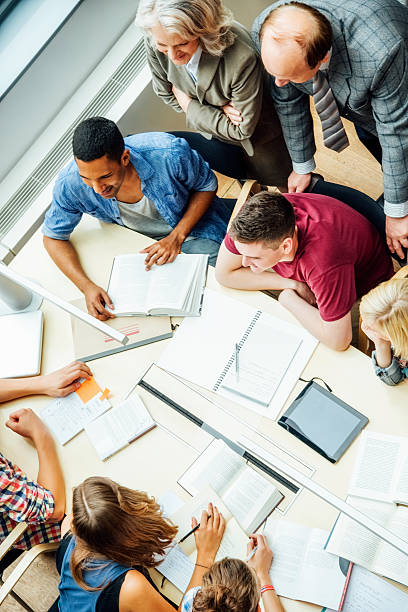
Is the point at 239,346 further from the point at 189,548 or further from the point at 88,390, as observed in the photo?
the point at 189,548

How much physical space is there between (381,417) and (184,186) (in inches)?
47.8

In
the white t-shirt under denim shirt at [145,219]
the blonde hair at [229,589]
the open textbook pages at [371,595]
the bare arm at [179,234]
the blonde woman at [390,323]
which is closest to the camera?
the blonde hair at [229,589]

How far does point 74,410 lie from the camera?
207 cm

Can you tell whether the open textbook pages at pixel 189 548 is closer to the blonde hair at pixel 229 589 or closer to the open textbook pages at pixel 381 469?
the blonde hair at pixel 229 589

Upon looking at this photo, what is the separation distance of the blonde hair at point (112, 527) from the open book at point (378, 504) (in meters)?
0.53

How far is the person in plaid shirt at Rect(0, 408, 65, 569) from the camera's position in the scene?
6.09 ft

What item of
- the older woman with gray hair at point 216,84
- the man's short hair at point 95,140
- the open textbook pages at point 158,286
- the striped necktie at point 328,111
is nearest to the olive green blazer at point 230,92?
the older woman with gray hair at point 216,84

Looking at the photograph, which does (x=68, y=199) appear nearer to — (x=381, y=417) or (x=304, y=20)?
(x=304, y=20)

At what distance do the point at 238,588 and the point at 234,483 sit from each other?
0.37 m

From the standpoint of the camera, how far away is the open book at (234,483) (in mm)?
1778

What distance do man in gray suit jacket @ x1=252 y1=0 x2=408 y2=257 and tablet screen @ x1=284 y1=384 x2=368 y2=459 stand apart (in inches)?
31.6

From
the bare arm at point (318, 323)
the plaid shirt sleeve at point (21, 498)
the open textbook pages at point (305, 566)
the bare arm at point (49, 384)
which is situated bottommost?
the plaid shirt sleeve at point (21, 498)

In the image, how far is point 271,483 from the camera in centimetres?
181

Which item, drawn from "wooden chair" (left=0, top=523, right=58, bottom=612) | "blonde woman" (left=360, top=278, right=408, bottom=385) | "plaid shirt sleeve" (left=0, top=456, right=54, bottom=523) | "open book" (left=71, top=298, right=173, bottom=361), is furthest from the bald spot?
"wooden chair" (left=0, top=523, right=58, bottom=612)
